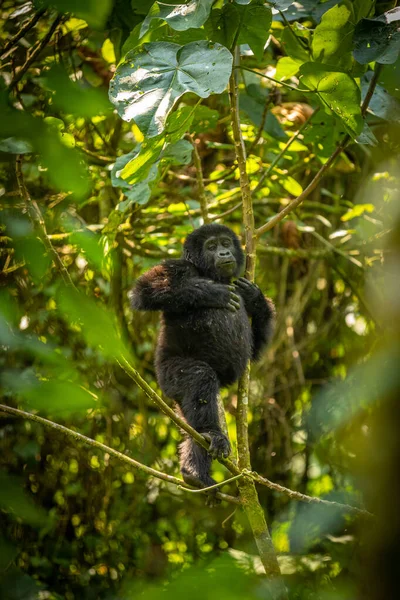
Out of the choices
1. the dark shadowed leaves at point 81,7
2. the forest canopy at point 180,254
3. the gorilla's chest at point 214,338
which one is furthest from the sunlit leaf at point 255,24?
the dark shadowed leaves at point 81,7

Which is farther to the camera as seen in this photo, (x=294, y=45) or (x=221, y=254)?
(x=221, y=254)

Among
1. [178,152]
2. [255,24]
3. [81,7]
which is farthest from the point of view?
[178,152]

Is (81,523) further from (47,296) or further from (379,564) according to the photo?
(379,564)

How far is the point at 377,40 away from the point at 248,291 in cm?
140

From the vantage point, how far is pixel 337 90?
2.66m

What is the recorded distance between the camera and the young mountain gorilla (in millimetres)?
3146

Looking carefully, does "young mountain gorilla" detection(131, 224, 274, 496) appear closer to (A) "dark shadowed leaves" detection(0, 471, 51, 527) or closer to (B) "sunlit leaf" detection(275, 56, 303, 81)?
(B) "sunlit leaf" detection(275, 56, 303, 81)

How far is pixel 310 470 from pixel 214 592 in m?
4.55

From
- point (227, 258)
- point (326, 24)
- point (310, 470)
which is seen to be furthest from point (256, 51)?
point (310, 470)

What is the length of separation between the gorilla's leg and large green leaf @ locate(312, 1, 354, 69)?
164 cm

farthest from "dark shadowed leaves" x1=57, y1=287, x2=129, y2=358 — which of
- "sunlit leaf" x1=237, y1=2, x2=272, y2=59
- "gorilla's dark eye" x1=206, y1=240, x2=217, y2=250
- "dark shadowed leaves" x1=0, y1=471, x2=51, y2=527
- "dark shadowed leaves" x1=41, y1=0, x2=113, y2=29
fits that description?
"gorilla's dark eye" x1=206, y1=240, x2=217, y2=250

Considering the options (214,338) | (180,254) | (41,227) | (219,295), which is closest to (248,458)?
(214,338)

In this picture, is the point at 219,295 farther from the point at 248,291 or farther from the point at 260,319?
the point at 260,319

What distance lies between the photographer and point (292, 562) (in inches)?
129
